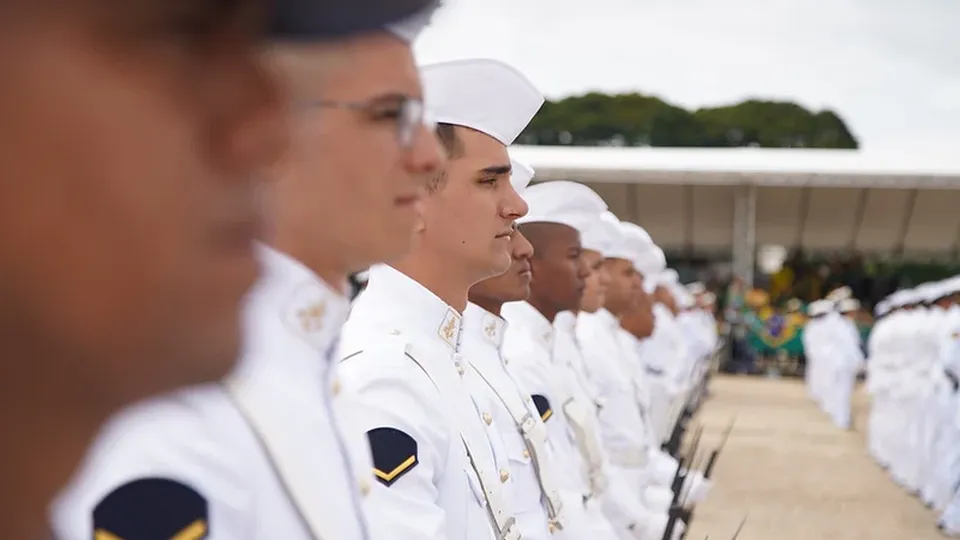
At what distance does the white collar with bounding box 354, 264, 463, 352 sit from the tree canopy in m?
38.8

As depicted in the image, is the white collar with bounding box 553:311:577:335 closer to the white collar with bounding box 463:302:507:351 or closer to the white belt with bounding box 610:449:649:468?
the white belt with bounding box 610:449:649:468

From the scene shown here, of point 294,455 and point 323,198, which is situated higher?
point 323,198

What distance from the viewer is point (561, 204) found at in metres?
4.15

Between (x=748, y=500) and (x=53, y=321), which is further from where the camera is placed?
(x=748, y=500)

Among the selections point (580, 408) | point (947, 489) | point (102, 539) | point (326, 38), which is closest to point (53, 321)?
point (326, 38)

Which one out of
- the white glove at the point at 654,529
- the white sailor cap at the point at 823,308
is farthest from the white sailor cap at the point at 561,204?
the white sailor cap at the point at 823,308

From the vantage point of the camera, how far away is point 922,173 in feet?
70.5

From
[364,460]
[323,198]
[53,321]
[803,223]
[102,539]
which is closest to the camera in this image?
[53,321]

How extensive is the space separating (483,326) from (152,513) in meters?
1.78

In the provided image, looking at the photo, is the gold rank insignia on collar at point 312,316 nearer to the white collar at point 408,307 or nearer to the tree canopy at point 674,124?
the white collar at point 408,307

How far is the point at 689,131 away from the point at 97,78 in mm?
41993

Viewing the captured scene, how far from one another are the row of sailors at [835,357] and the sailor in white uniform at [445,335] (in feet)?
44.7

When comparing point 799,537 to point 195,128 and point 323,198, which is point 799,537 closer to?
point 323,198

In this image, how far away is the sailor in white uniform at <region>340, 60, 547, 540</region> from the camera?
1.65 metres
